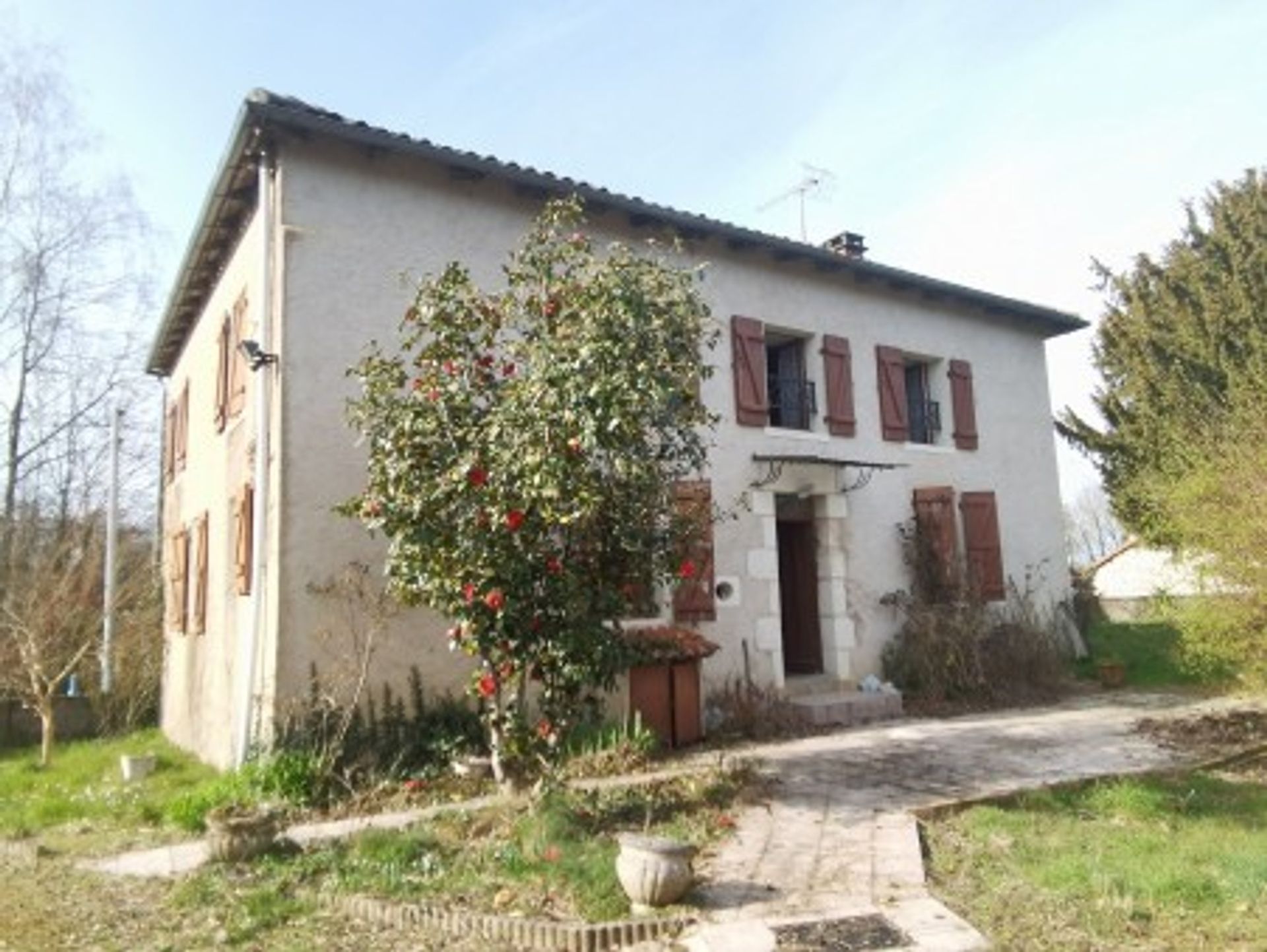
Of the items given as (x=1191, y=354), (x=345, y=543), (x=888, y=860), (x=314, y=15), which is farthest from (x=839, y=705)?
(x=1191, y=354)

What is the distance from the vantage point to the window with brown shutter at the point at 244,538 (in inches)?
310

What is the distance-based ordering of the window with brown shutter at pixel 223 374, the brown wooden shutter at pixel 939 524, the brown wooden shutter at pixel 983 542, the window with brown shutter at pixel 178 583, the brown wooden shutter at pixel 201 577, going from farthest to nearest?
the brown wooden shutter at pixel 983 542, the brown wooden shutter at pixel 939 524, the window with brown shutter at pixel 178 583, the brown wooden shutter at pixel 201 577, the window with brown shutter at pixel 223 374

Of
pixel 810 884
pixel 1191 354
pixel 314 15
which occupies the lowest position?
pixel 810 884

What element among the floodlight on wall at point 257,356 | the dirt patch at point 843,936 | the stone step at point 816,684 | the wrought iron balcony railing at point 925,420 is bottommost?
the dirt patch at point 843,936

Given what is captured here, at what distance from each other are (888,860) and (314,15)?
7843 mm

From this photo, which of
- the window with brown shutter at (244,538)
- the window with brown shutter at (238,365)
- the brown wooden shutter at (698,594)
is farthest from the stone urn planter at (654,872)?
the window with brown shutter at (238,365)

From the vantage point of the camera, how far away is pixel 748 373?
10477 mm

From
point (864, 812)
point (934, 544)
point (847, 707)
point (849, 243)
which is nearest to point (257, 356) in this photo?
point (864, 812)

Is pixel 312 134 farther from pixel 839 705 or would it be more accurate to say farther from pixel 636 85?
pixel 839 705

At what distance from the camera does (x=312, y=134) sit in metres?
7.85

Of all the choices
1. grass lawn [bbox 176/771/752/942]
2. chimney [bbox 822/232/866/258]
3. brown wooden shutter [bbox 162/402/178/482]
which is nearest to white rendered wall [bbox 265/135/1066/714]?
chimney [bbox 822/232/866/258]

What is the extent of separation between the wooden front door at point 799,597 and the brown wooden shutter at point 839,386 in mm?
1338

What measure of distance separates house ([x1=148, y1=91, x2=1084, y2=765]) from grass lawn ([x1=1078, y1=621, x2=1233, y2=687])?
1368 mm

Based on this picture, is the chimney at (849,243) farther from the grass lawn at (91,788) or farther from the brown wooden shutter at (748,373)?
the grass lawn at (91,788)
